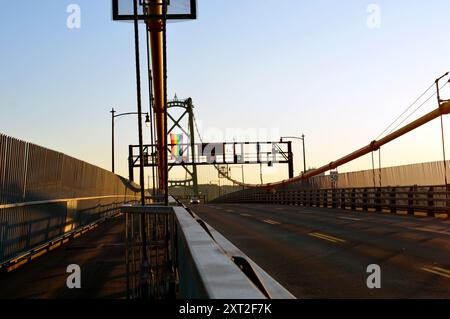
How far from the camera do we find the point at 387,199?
2873cm

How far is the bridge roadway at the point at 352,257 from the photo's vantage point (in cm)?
804

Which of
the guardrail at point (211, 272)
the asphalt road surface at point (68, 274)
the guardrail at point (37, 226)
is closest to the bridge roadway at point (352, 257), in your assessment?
the guardrail at point (211, 272)

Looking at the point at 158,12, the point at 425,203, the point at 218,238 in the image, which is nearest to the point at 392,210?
the point at 425,203

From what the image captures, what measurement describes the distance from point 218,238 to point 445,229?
13.8 meters

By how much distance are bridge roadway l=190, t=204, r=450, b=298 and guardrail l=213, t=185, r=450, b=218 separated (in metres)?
5.75

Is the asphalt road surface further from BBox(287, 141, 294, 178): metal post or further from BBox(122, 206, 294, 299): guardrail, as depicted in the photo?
BBox(287, 141, 294, 178): metal post

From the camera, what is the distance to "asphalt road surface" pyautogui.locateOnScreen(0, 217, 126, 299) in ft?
32.5

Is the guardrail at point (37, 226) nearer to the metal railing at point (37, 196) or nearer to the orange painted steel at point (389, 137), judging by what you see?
the metal railing at point (37, 196)

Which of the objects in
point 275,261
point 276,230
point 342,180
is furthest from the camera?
point 342,180

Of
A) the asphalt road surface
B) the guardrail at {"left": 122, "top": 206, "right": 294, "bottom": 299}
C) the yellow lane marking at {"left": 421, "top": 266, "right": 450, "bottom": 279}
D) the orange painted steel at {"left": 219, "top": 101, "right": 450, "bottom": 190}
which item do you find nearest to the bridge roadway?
the yellow lane marking at {"left": 421, "top": 266, "right": 450, "bottom": 279}

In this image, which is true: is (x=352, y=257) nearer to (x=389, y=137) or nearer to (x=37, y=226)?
(x=37, y=226)

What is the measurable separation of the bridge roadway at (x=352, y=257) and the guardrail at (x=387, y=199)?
5.75 meters
